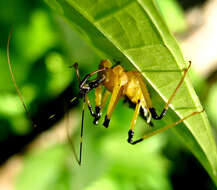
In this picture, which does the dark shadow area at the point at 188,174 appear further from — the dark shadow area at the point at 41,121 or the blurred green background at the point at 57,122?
the dark shadow area at the point at 41,121

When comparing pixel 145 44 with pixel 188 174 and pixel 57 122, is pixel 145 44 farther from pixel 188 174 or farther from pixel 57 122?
pixel 188 174

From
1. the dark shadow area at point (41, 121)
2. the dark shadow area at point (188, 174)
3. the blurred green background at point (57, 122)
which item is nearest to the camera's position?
the blurred green background at point (57, 122)

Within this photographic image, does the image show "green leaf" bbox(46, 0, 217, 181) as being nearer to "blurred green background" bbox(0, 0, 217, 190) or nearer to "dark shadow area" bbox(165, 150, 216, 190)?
"blurred green background" bbox(0, 0, 217, 190)

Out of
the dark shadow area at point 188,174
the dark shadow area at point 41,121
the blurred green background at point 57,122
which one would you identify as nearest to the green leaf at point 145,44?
the blurred green background at point 57,122

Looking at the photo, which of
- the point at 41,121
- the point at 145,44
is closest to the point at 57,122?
the point at 41,121

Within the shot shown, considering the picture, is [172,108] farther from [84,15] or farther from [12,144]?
[12,144]

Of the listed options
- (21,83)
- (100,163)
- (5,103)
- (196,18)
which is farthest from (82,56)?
(196,18)
